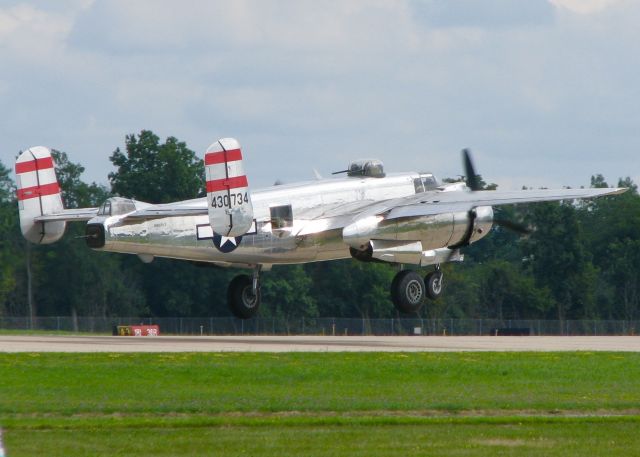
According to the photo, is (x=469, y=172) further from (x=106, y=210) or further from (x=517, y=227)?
(x=106, y=210)

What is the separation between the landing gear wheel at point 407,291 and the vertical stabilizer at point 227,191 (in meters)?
6.94

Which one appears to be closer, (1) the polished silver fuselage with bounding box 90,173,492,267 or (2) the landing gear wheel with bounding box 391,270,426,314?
(1) the polished silver fuselage with bounding box 90,173,492,267

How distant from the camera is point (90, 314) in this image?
89.8m

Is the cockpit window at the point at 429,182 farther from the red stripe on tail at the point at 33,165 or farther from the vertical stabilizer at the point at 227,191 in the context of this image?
the red stripe on tail at the point at 33,165

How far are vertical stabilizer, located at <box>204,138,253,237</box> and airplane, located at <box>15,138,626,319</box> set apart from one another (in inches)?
1.2

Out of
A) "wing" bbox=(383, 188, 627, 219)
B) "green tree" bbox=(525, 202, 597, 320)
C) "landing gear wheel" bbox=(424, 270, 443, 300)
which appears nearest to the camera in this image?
"wing" bbox=(383, 188, 627, 219)

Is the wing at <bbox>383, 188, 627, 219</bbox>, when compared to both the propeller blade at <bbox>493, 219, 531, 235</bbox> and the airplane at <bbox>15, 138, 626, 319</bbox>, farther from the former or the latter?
the propeller blade at <bbox>493, 219, 531, 235</bbox>

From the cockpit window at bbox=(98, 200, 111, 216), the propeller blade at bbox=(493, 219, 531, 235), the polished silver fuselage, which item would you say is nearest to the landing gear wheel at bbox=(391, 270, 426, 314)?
the polished silver fuselage

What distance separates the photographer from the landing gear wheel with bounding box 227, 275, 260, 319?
46812 millimetres

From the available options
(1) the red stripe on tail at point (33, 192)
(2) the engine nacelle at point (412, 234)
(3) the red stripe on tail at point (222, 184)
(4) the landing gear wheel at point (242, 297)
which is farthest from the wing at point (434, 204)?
(1) the red stripe on tail at point (33, 192)

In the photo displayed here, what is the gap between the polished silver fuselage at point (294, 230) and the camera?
41094mm
